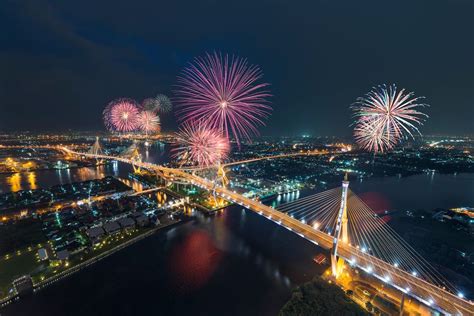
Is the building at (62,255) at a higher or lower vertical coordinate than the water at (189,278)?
higher

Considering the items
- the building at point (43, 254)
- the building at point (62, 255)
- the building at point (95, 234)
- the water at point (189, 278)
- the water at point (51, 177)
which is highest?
the building at point (95, 234)

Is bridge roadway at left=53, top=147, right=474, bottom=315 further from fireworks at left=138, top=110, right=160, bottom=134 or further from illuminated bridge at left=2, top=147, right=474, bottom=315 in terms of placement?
fireworks at left=138, top=110, right=160, bottom=134

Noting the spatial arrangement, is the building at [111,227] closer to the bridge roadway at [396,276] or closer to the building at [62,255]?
the building at [62,255]

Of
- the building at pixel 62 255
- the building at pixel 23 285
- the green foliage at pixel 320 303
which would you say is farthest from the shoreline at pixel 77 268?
the green foliage at pixel 320 303

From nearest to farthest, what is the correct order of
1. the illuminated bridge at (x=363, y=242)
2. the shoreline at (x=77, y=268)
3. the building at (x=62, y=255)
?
1. the illuminated bridge at (x=363, y=242)
2. the shoreline at (x=77, y=268)
3. the building at (x=62, y=255)

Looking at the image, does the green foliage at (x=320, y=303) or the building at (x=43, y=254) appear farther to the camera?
the building at (x=43, y=254)

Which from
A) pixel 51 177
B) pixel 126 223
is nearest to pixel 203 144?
pixel 126 223
